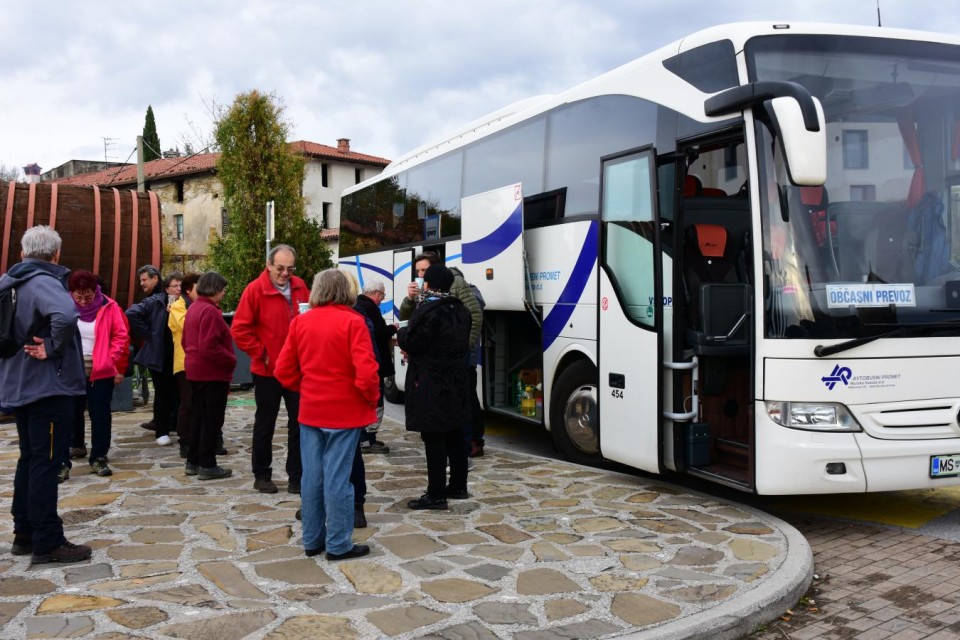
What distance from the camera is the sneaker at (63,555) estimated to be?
17.0 feet

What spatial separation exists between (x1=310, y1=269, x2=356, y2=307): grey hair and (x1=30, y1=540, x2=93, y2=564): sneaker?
199 centimetres

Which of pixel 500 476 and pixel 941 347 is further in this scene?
pixel 500 476

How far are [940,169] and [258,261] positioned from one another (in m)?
26.2

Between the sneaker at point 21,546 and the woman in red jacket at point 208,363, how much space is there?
86.3 inches

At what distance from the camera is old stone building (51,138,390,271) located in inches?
2041

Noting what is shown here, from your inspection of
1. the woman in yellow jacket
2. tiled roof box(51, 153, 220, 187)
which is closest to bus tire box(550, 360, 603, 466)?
the woman in yellow jacket

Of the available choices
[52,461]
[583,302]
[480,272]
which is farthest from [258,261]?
[52,461]

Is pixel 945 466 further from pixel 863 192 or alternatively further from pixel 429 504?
pixel 429 504

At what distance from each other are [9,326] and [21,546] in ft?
4.60

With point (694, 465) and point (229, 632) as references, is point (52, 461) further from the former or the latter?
point (694, 465)

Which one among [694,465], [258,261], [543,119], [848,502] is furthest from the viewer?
[258,261]

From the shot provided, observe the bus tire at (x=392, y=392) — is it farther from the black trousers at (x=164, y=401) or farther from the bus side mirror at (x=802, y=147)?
the bus side mirror at (x=802, y=147)

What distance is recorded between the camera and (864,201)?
582 centimetres

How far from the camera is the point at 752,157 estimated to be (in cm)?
587
